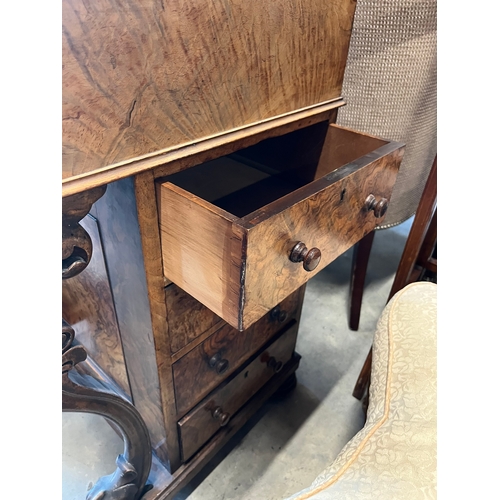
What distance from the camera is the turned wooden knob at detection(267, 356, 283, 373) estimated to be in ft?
2.94

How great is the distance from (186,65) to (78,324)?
0.53m

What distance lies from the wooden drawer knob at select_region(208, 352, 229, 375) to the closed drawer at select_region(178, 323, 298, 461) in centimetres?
7

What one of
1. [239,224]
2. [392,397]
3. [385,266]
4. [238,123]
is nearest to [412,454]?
[392,397]

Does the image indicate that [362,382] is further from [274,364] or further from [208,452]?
[208,452]

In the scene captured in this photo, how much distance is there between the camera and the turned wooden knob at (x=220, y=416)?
0.78 meters

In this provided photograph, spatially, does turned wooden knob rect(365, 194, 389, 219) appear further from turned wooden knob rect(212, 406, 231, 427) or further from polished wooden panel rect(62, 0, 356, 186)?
turned wooden knob rect(212, 406, 231, 427)

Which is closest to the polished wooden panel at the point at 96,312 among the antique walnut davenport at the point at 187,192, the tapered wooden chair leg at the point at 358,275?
the antique walnut davenport at the point at 187,192

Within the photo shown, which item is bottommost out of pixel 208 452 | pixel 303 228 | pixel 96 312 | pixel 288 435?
pixel 288 435

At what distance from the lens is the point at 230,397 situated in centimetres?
82

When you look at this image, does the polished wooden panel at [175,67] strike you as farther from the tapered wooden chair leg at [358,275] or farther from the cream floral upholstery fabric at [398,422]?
the tapered wooden chair leg at [358,275]

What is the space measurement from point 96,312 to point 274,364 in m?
0.41

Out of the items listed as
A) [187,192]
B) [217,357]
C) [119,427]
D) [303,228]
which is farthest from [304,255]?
[119,427]

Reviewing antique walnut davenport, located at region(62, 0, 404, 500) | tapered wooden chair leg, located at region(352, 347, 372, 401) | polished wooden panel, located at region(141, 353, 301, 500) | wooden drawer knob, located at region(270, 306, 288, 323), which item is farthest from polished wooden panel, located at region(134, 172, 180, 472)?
tapered wooden chair leg, located at region(352, 347, 372, 401)

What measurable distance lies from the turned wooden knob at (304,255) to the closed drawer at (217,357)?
0.85ft
